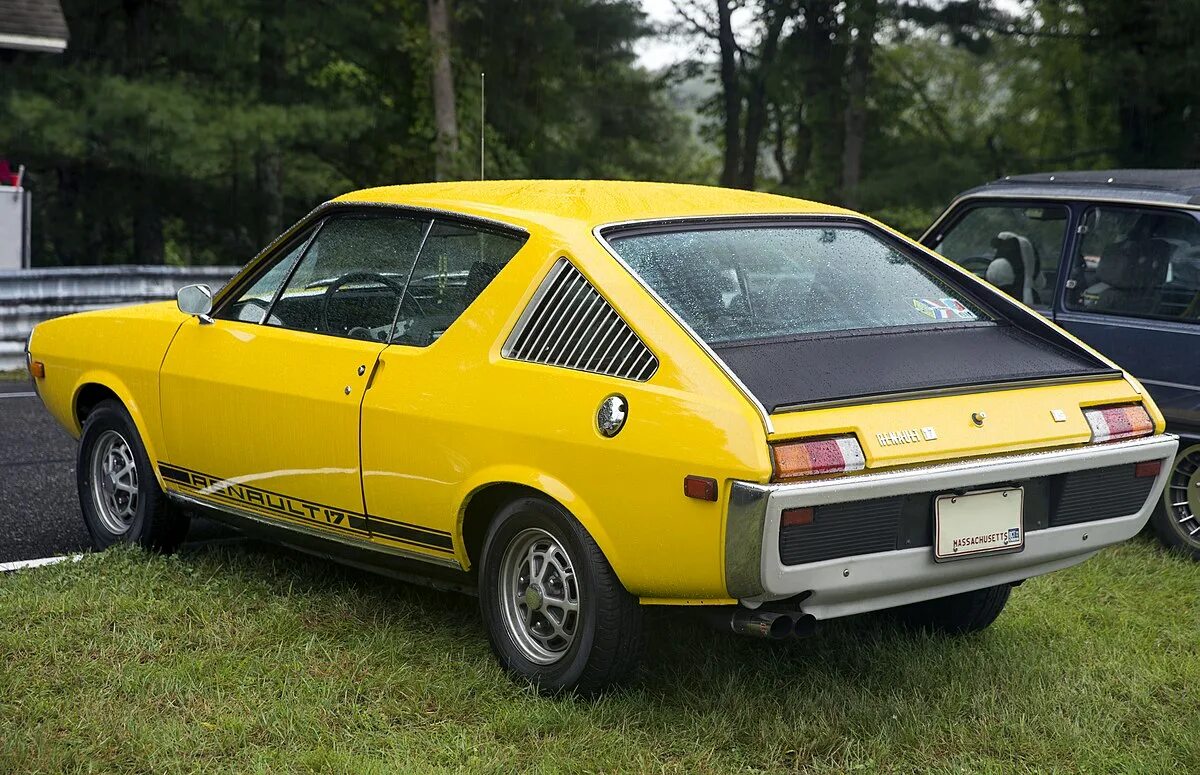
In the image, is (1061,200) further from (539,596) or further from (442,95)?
(442,95)

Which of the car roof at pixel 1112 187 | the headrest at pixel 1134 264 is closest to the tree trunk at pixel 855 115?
the car roof at pixel 1112 187

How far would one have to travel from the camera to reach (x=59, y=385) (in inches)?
255

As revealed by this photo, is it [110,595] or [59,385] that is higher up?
[59,385]

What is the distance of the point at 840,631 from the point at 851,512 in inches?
54.8

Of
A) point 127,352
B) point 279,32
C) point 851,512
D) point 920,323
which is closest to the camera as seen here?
point 851,512

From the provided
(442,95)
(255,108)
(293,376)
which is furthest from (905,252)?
(442,95)

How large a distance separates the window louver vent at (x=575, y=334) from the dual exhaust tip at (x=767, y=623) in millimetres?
703

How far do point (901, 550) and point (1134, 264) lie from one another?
3.39 meters

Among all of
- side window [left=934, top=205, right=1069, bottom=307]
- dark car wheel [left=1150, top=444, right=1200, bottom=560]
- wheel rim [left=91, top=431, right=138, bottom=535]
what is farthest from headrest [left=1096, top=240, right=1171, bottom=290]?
wheel rim [left=91, top=431, right=138, bottom=535]

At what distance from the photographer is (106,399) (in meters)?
6.28

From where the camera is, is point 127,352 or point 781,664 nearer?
point 781,664

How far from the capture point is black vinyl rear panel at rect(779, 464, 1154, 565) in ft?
12.8

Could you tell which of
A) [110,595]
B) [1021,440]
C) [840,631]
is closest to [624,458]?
[1021,440]

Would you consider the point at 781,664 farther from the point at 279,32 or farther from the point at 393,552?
the point at 279,32
